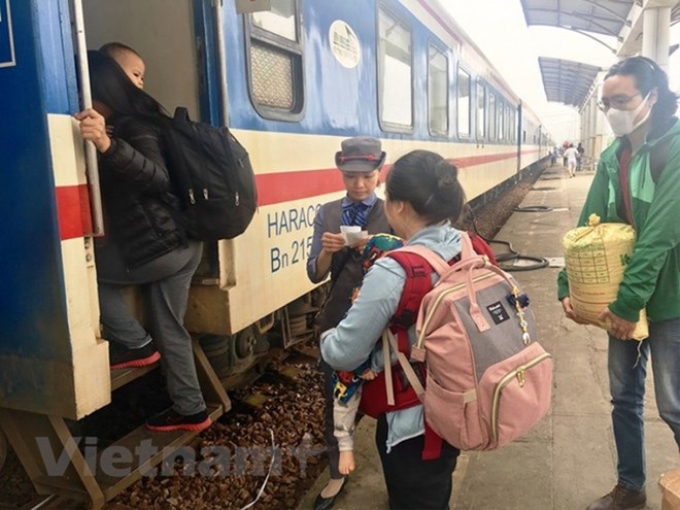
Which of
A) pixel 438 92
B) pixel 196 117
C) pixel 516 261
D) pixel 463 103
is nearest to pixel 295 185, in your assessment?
pixel 196 117

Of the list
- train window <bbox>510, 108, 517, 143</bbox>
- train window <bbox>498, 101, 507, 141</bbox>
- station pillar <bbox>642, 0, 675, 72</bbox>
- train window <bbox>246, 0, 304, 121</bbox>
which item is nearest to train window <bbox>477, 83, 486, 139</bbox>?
train window <bbox>498, 101, 507, 141</bbox>

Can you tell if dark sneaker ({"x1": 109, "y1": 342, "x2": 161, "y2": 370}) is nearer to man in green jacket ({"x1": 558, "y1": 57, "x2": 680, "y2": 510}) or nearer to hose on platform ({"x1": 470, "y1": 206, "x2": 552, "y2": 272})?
man in green jacket ({"x1": 558, "y1": 57, "x2": 680, "y2": 510})

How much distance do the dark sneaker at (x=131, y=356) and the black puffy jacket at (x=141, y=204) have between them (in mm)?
399

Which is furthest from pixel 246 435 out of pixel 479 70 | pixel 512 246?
pixel 479 70

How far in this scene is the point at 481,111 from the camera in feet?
37.4

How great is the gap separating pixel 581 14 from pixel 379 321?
19423 millimetres

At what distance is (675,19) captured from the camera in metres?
15.3

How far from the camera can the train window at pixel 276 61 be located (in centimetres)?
328

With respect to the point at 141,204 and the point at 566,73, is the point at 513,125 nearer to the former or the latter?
the point at 141,204

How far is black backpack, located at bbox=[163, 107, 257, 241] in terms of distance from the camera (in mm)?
2676

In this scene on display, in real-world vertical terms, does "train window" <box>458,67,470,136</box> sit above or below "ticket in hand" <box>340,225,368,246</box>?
above

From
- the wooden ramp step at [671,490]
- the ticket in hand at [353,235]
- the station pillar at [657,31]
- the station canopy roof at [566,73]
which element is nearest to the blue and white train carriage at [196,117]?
the ticket in hand at [353,235]

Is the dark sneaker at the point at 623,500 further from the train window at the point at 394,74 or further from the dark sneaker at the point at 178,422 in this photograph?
the train window at the point at 394,74

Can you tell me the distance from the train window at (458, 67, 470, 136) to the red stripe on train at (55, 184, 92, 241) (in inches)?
279
